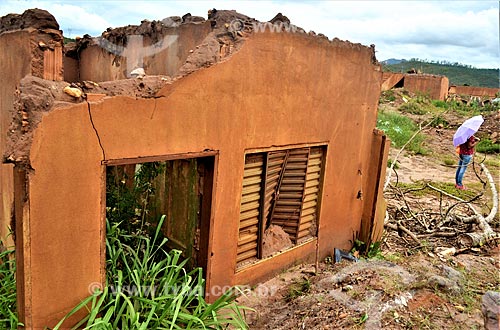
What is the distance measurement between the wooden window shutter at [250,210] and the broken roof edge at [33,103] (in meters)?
1.63

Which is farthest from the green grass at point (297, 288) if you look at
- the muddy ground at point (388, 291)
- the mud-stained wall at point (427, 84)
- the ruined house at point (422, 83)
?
the mud-stained wall at point (427, 84)

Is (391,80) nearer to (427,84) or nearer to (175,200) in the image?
(427,84)

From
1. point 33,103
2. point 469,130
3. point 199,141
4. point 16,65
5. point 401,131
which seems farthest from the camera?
point 401,131

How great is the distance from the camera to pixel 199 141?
3.53 meters

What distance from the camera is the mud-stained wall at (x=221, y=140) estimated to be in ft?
9.02

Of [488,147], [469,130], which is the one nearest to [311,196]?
[469,130]

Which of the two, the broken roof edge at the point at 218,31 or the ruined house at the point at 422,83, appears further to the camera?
the ruined house at the point at 422,83

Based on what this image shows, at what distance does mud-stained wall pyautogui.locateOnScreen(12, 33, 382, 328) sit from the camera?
2750 mm

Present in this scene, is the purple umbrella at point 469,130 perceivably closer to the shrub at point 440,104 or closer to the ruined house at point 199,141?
the ruined house at point 199,141

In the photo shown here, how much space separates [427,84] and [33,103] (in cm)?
2849

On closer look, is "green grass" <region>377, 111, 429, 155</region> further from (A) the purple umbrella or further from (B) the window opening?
(B) the window opening

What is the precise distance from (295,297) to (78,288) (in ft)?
7.81

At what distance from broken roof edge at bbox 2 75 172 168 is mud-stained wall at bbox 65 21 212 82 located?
1.79m

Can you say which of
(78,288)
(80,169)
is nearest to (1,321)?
(78,288)
